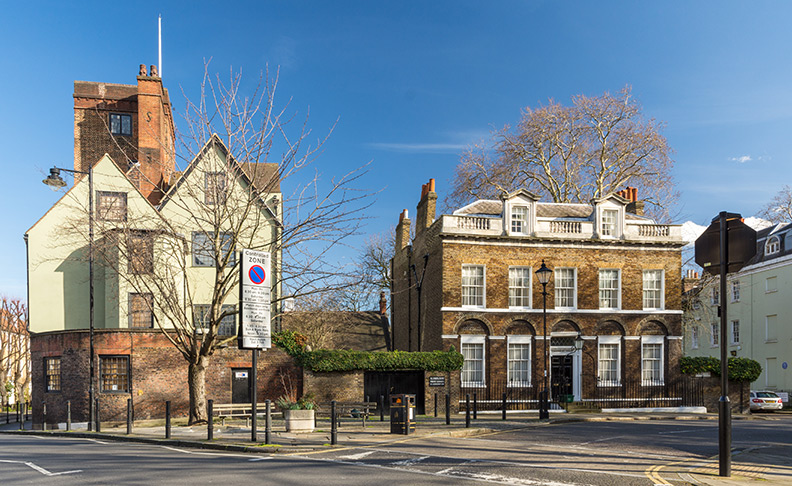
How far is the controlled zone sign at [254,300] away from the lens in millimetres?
15602

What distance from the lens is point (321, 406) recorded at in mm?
23719

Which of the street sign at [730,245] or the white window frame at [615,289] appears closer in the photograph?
the street sign at [730,245]

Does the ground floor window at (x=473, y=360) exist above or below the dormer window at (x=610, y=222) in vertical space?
below

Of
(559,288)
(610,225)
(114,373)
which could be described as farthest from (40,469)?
(610,225)

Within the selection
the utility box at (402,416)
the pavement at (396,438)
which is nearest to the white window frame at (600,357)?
the pavement at (396,438)

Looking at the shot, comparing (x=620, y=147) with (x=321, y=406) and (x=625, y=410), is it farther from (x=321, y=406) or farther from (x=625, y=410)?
(x=321, y=406)

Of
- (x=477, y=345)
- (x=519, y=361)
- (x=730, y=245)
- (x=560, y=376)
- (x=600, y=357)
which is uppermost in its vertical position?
(x=730, y=245)

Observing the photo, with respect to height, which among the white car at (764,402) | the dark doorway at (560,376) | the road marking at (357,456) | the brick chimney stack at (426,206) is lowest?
the white car at (764,402)

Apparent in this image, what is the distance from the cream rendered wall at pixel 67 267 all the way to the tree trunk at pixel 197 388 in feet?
38.2

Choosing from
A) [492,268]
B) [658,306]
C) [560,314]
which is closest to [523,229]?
[492,268]

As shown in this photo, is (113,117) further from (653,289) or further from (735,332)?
(735,332)

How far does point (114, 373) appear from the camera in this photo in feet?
89.1

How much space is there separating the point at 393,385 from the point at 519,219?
32.9 ft

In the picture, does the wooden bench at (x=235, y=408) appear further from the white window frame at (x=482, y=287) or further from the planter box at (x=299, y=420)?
the white window frame at (x=482, y=287)
